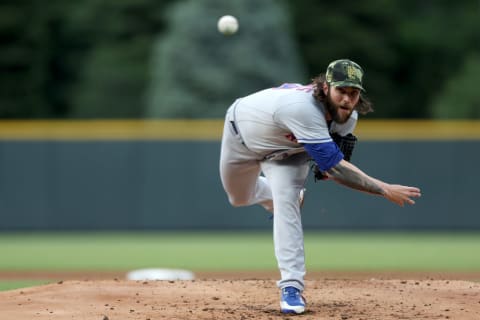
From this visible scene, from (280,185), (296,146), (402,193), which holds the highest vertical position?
(296,146)

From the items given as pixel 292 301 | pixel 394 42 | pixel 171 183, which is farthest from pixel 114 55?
pixel 292 301

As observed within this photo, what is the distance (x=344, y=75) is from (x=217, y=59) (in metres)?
12.0

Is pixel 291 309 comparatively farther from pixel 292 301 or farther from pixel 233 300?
pixel 233 300

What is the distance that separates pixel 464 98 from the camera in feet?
68.9

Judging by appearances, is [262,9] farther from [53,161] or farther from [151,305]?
[151,305]

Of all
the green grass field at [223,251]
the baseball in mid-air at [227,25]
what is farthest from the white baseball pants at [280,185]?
the green grass field at [223,251]

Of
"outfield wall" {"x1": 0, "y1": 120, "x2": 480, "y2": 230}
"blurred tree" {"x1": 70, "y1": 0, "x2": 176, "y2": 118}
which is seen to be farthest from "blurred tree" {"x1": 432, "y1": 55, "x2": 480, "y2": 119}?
"outfield wall" {"x1": 0, "y1": 120, "x2": 480, "y2": 230}

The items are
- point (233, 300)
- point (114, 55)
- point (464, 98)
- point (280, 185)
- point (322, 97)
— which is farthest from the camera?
point (114, 55)

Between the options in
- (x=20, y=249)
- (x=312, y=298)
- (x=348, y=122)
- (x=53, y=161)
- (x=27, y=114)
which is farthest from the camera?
(x=27, y=114)

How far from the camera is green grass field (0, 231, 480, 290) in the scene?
9.15 meters

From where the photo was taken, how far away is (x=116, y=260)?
9.67 meters

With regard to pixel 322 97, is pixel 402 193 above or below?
below

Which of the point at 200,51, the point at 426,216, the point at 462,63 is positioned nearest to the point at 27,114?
the point at 200,51

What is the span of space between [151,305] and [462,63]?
21.7m
